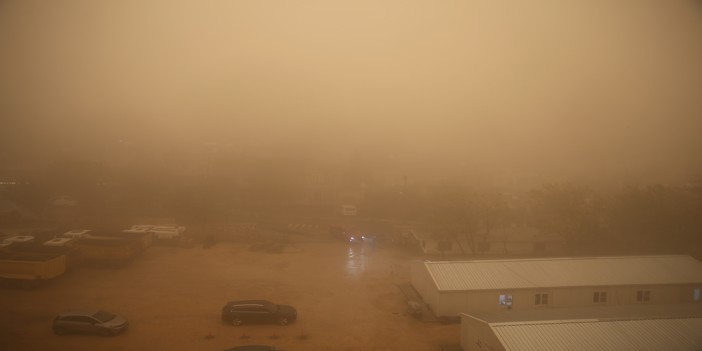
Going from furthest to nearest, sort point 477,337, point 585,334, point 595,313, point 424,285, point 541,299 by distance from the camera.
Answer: point 424,285 → point 541,299 → point 595,313 → point 477,337 → point 585,334

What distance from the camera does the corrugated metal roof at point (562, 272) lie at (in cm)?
1015

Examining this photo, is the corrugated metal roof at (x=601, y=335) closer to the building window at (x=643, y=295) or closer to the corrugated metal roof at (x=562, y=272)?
the corrugated metal roof at (x=562, y=272)

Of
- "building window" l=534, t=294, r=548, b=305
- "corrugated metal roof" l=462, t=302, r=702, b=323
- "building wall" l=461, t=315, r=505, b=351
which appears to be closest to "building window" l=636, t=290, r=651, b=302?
"corrugated metal roof" l=462, t=302, r=702, b=323

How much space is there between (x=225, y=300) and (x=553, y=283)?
7.29 meters

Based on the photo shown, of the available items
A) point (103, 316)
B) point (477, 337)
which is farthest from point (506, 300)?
point (103, 316)

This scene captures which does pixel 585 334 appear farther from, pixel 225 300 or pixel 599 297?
pixel 225 300

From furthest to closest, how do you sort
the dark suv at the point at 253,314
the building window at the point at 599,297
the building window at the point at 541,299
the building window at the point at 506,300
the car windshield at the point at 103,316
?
the building window at the point at 599,297
the building window at the point at 541,299
the building window at the point at 506,300
the dark suv at the point at 253,314
the car windshield at the point at 103,316

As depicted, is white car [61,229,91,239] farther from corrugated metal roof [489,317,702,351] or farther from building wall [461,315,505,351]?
corrugated metal roof [489,317,702,351]

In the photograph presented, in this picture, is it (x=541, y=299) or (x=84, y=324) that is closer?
(x=84, y=324)

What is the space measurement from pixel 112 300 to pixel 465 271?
7.89 metres

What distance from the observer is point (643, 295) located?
1066 cm

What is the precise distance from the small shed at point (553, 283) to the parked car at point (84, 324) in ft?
20.6

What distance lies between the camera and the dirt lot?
27.7ft

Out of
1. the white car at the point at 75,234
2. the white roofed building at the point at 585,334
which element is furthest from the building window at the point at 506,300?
the white car at the point at 75,234
